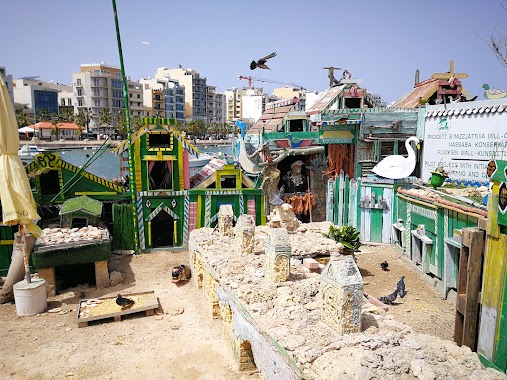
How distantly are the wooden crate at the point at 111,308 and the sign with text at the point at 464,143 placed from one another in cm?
1260

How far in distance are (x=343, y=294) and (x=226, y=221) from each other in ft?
23.3

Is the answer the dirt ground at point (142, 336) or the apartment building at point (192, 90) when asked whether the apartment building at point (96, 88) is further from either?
the dirt ground at point (142, 336)

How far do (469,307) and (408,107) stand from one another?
46.5 ft

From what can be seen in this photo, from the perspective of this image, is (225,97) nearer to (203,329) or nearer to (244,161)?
(244,161)

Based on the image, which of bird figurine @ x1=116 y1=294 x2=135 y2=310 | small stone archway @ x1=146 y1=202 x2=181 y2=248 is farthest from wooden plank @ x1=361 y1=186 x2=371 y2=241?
bird figurine @ x1=116 y1=294 x2=135 y2=310

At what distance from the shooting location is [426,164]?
18.3 m

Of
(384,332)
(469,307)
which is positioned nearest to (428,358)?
(384,332)

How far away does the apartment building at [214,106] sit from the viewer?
336 feet

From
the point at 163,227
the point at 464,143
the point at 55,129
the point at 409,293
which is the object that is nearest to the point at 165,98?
the point at 55,129

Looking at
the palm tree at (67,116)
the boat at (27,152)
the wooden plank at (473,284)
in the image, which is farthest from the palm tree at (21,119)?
the wooden plank at (473,284)

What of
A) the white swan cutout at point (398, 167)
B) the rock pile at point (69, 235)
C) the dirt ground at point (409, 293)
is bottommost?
the dirt ground at point (409, 293)

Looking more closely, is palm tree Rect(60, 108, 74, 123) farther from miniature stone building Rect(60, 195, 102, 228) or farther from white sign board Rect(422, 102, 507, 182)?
white sign board Rect(422, 102, 507, 182)

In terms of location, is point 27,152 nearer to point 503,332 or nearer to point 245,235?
point 245,235

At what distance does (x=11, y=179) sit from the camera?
10.9 metres
